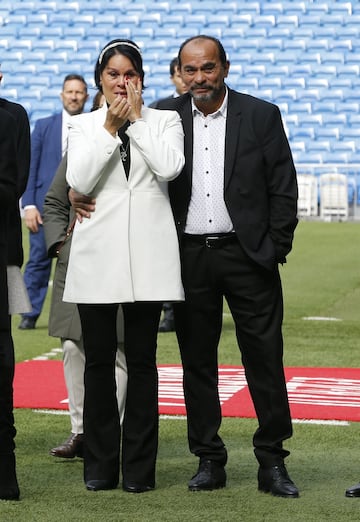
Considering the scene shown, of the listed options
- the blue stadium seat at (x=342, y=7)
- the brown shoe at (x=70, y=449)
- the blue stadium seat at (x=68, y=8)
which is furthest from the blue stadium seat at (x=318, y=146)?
the brown shoe at (x=70, y=449)

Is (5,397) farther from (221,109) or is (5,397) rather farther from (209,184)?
Result: (221,109)

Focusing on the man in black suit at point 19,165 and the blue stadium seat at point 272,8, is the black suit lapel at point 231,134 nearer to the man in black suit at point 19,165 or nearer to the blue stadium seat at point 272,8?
the man in black suit at point 19,165

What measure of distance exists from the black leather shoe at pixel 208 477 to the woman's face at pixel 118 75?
1.53m

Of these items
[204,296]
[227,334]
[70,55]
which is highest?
[70,55]

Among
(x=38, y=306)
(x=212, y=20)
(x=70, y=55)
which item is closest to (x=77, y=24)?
(x=70, y=55)

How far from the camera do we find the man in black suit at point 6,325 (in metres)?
4.44

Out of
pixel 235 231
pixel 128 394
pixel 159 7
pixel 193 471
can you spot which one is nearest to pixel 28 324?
pixel 193 471

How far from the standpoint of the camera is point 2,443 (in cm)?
451

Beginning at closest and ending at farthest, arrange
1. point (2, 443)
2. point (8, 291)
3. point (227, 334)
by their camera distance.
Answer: point (2, 443)
point (8, 291)
point (227, 334)

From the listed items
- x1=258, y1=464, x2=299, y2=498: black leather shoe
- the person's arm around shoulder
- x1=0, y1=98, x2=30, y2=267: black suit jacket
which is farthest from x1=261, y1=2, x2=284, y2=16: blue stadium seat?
x1=258, y1=464, x2=299, y2=498: black leather shoe

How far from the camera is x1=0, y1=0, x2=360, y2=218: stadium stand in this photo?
25625mm

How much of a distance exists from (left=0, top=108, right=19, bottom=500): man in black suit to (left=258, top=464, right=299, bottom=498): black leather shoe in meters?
0.98

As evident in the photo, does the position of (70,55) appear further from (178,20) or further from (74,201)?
(74,201)

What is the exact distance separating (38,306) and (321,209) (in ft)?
37.4
